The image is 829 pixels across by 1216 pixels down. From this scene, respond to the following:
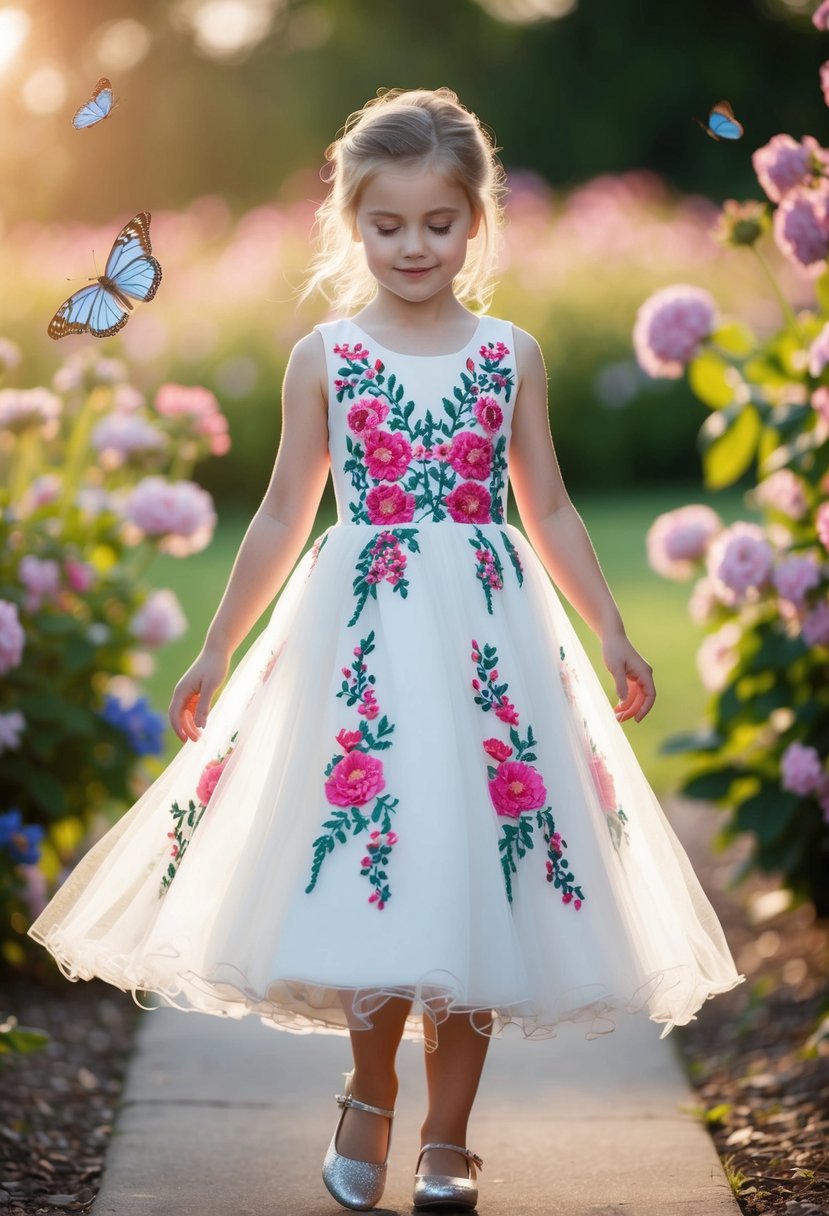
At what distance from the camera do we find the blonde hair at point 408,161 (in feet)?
8.05

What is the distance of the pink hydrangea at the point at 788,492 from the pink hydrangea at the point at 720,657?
0.33 meters

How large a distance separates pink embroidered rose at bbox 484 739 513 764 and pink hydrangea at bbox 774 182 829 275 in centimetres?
123

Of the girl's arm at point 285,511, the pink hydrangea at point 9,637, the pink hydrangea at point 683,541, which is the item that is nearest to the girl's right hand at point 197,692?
the girl's arm at point 285,511

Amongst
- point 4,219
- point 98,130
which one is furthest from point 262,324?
point 98,130

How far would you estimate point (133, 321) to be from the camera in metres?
11.5

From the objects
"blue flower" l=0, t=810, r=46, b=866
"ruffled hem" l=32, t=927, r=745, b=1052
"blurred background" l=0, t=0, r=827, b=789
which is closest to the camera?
"ruffled hem" l=32, t=927, r=745, b=1052

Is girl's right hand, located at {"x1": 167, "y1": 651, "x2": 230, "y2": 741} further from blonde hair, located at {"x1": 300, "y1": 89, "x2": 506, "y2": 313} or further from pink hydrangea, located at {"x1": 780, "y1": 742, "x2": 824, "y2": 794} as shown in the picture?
pink hydrangea, located at {"x1": 780, "y1": 742, "x2": 824, "y2": 794}

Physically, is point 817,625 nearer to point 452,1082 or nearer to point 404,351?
point 404,351

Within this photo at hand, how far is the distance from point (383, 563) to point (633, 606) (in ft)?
20.4

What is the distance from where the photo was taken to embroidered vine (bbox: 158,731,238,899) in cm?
242

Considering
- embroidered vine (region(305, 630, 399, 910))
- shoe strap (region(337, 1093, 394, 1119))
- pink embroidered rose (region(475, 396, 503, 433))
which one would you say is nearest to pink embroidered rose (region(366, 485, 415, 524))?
pink embroidered rose (region(475, 396, 503, 433))

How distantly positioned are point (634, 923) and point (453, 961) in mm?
346

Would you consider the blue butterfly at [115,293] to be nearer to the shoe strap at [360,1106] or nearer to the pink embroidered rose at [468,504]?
the pink embroidered rose at [468,504]

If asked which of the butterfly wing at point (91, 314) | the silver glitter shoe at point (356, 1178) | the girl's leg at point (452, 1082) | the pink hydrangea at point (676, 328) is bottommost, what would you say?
the silver glitter shoe at point (356, 1178)
